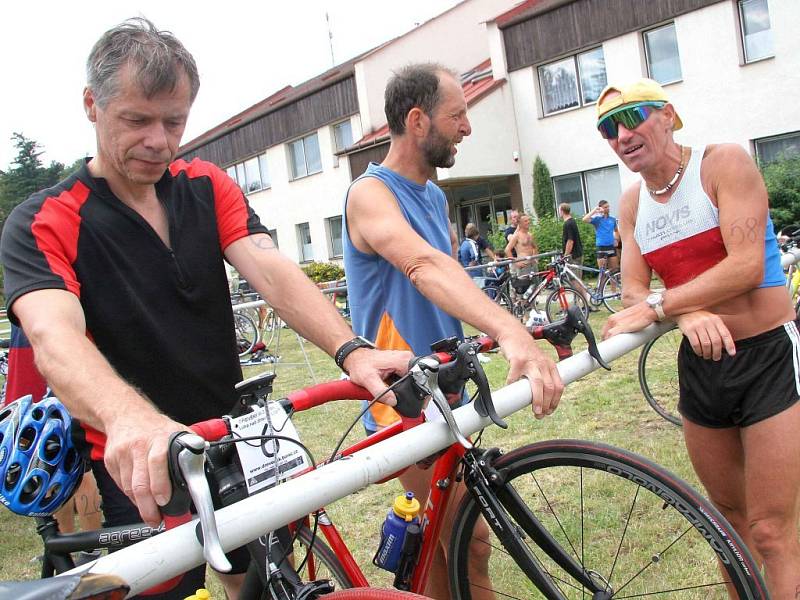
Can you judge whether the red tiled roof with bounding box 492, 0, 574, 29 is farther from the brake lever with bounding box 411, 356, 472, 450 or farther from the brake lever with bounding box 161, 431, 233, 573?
the brake lever with bounding box 161, 431, 233, 573

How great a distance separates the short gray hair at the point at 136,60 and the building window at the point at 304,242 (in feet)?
92.3

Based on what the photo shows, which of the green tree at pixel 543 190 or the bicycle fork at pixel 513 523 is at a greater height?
the green tree at pixel 543 190

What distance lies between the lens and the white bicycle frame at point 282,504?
1104 mm

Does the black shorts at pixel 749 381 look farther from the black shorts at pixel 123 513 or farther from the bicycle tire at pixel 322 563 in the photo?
the black shorts at pixel 123 513

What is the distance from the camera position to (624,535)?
236 cm

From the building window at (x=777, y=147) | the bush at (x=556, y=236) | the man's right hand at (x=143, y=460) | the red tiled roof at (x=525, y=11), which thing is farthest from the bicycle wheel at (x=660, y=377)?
the red tiled roof at (x=525, y=11)

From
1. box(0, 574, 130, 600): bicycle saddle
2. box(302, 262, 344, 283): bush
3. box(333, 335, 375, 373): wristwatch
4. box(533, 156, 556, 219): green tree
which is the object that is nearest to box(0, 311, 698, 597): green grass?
box(333, 335, 375, 373): wristwatch

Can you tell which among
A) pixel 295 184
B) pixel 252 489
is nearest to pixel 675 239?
pixel 252 489

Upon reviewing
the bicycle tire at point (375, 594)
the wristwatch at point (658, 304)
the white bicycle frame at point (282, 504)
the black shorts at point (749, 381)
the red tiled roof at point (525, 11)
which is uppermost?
the red tiled roof at point (525, 11)

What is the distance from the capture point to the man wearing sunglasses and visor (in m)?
2.26

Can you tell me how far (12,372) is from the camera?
317 centimetres

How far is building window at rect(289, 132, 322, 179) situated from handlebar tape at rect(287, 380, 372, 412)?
2717 centimetres

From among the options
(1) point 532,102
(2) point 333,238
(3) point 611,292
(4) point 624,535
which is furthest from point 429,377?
(2) point 333,238

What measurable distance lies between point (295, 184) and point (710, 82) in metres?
16.6
